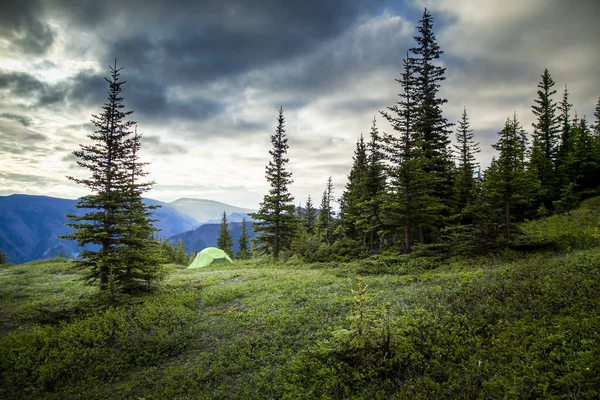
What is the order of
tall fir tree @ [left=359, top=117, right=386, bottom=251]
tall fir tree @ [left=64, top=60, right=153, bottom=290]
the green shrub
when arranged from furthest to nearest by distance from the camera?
tall fir tree @ [left=359, top=117, right=386, bottom=251] < tall fir tree @ [left=64, top=60, right=153, bottom=290] < the green shrub

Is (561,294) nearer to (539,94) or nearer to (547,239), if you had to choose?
(547,239)

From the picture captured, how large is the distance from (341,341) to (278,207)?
2146 centimetres

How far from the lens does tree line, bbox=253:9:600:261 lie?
53.4ft

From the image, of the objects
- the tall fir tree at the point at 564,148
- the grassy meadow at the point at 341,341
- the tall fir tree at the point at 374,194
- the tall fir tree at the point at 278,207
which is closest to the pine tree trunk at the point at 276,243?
the tall fir tree at the point at 278,207

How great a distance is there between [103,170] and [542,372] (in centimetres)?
2017

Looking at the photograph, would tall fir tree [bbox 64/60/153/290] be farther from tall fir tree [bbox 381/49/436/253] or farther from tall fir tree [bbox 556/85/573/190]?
tall fir tree [bbox 556/85/573/190]

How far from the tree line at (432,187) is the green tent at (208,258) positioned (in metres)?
8.80

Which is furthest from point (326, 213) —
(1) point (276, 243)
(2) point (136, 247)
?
(2) point (136, 247)

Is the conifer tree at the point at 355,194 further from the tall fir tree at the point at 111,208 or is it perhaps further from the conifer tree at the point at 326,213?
the tall fir tree at the point at 111,208

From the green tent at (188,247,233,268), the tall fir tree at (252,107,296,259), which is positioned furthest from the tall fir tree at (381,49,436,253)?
the green tent at (188,247,233,268)

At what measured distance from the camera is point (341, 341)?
24.9ft

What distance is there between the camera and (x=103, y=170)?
52.4 ft

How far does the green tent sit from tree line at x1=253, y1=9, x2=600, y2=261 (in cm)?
880

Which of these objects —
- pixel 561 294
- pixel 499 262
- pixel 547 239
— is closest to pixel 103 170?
pixel 561 294
